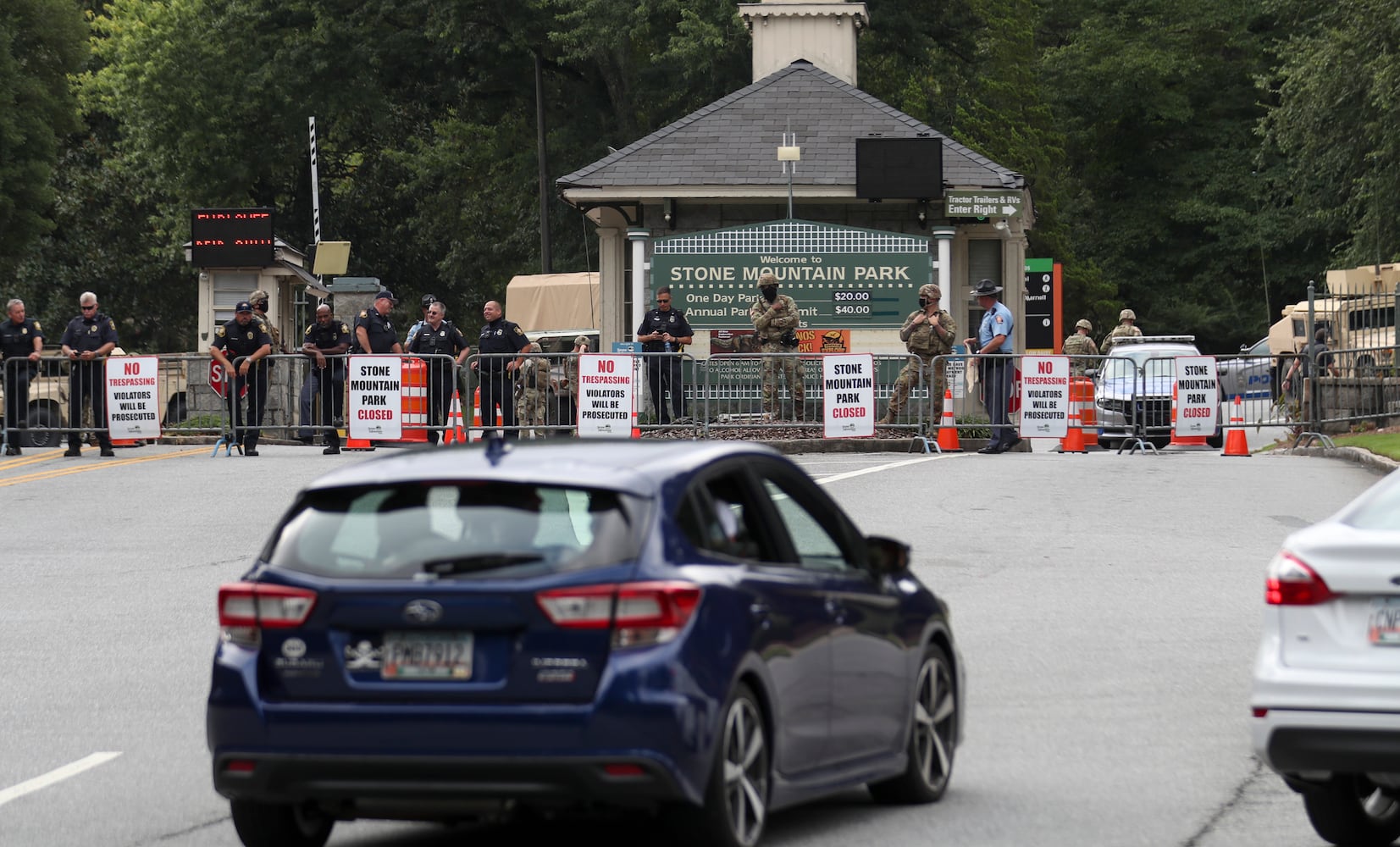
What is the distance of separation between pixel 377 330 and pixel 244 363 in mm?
1598

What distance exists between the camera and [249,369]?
25906mm

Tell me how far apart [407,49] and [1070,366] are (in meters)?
Result: 29.1

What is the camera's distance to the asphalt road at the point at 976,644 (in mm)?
7703

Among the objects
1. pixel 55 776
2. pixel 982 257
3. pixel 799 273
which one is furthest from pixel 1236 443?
pixel 55 776

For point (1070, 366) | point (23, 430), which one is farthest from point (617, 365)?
point (23, 430)

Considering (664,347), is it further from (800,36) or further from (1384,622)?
(1384,622)

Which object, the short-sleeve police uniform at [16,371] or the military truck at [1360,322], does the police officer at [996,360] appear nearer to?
the military truck at [1360,322]

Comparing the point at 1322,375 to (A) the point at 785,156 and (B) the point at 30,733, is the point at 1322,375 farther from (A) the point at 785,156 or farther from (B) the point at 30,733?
(B) the point at 30,733

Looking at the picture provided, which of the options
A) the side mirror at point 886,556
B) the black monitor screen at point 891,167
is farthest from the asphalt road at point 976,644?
the black monitor screen at point 891,167

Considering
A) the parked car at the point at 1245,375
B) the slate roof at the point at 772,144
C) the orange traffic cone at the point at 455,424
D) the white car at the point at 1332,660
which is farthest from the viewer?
the slate roof at the point at 772,144

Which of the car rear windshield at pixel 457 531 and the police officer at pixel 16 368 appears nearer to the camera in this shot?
the car rear windshield at pixel 457 531

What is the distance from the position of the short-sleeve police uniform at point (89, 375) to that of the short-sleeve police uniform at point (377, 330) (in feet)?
9.72

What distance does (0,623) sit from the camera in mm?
12875

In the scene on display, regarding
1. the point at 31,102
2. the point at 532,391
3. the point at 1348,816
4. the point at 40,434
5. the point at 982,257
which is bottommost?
the point at 1348,816
